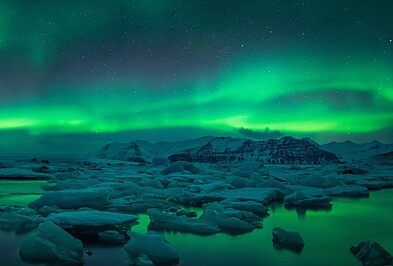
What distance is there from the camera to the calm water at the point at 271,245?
5.02 metres

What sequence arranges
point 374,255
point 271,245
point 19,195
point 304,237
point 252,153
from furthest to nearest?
point 252,153, point 19,195, point 304,237, point 271,245, point 374,255

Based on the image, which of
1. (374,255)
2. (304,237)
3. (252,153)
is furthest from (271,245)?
(252,153)

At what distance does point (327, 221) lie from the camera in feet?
27.7

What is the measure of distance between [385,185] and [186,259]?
640 inches

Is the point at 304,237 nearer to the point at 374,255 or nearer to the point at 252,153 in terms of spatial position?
the point at 374,255

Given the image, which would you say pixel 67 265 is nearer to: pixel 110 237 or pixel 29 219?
pixel 110 237

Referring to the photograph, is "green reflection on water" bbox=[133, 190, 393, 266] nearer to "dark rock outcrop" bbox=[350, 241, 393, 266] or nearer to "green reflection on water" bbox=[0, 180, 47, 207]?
"dark rock outcrop" bbox=[350, 241, 393, 266]

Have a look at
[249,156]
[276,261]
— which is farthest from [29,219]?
[249,156]

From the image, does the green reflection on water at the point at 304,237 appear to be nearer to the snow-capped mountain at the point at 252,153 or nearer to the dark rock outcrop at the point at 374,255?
the dark rock outcrop at the point at 374,255

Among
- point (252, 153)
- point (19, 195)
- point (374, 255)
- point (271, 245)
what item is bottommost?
point (19, 195)

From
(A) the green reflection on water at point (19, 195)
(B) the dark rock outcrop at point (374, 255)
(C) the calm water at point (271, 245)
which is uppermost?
(B) the dark rock outcrop at point (374, 255)

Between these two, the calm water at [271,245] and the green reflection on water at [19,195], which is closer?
the calm water at [271,245]

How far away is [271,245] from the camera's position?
231 inches

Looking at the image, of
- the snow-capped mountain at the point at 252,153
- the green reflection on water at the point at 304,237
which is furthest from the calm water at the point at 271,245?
the snow-capped mountain at the point at 252,153
